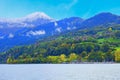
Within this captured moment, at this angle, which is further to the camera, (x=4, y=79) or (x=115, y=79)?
(x=4, y=79)

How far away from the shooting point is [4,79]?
107375 millimetres

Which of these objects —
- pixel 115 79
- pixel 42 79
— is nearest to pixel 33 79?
pixel 42 79

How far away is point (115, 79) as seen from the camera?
97250 millimetres

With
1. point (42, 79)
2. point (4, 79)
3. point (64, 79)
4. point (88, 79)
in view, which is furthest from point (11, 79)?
point (88, 79)

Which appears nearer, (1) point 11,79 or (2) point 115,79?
(2) point 115,79

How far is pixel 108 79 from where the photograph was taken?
98000 millimetres

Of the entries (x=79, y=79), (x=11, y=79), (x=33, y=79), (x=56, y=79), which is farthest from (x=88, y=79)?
(x=11, y=79)

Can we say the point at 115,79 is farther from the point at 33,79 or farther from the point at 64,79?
the point at 33,79

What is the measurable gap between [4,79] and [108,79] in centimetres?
3222

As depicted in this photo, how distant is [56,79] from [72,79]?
4915mm

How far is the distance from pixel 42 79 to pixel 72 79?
9.22 m

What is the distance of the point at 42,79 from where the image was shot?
103500 mm

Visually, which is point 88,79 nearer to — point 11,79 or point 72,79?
point 72,79

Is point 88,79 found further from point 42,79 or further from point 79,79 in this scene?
point 42,79
